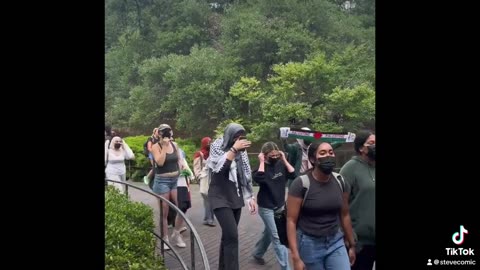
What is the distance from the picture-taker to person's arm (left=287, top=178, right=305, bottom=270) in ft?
12.2

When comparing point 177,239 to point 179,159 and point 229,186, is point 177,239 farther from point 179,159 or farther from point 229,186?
point 229,186

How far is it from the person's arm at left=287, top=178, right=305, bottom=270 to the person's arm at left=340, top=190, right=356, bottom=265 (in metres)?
0.35

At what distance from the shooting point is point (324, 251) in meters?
3.74

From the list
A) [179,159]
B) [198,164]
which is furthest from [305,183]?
[198,164]

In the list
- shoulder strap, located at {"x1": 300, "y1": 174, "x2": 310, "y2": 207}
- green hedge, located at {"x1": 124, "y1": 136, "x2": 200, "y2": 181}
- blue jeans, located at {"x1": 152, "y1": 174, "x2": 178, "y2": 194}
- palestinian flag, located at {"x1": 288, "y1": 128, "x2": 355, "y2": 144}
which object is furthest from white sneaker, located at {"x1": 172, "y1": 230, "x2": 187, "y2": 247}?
green hedge, located at {"x1": 124, "y1": 136, "x2": 200, "y2": 181}

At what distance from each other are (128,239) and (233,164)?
52.7 inches

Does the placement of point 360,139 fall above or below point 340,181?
above

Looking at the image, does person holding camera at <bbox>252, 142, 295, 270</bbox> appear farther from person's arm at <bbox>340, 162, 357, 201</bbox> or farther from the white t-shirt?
the white t-shirt

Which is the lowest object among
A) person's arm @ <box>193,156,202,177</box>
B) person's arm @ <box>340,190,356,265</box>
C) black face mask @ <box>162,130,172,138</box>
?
person's arm @ <box>340,190,356,265</box>

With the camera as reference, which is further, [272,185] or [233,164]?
[272,185]
